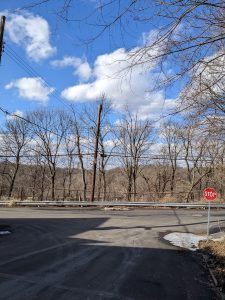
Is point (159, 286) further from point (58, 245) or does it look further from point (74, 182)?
point (74, 182)

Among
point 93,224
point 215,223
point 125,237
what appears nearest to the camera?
point 125,237

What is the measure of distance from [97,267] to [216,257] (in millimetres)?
4449

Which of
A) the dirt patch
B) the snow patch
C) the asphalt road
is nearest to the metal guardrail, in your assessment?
the snow patch

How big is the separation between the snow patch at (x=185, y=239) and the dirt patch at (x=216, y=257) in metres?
0.38

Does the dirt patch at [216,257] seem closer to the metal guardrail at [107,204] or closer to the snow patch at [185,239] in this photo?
the snow patch at [185,239]

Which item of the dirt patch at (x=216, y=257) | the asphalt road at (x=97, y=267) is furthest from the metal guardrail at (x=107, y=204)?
the dirt patch at (x=216, y=257)

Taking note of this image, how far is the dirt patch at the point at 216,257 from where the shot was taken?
9.73 metres

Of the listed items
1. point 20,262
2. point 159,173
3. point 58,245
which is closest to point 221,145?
point 58,245

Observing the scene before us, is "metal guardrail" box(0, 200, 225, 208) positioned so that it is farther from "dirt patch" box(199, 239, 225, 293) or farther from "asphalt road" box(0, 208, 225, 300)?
"dirt patch" box(199, 239, 225, 293)

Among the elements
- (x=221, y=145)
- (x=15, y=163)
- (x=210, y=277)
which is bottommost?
(x=210, y=277)

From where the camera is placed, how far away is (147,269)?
33.0ft

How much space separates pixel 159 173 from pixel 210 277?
184ft

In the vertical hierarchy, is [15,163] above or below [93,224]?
above

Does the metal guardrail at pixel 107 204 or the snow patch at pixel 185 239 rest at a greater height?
the metal guardrail at pixel 107 204
